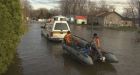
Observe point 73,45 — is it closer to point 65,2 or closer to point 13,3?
point 13,3

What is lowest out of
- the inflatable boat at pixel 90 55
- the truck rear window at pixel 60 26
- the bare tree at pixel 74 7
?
the inflatable boat at pixel 90 55

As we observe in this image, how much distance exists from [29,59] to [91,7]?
111 m

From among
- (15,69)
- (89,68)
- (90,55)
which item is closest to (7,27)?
(15,69)

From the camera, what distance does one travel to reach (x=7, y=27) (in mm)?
10539

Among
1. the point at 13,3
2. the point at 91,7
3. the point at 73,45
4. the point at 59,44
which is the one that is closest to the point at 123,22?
the point at 91,7

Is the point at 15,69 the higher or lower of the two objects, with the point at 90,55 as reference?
lower

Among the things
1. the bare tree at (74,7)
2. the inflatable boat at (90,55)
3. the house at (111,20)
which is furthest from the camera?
the bare tree at (74,7)

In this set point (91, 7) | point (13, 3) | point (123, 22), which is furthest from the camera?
point (91, 7)

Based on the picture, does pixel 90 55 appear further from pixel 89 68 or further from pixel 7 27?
pixel 7 27

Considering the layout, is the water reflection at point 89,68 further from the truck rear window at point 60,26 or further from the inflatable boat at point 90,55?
the truck rear window at point 60,26

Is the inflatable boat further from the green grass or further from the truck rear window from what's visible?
the truck rear window

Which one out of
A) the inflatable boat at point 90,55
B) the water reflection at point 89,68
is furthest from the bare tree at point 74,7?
the water reflection at point 89,68

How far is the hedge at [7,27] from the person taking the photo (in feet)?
33.2

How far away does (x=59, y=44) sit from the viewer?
981 inches
